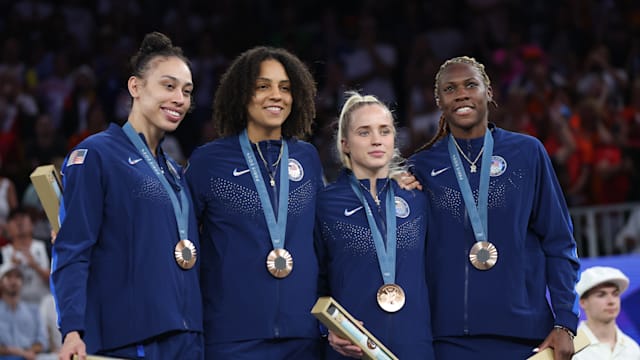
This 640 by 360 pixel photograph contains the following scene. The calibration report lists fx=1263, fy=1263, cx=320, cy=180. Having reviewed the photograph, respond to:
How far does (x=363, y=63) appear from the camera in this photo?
12953mm

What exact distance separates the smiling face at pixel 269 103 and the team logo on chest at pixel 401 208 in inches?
24.7

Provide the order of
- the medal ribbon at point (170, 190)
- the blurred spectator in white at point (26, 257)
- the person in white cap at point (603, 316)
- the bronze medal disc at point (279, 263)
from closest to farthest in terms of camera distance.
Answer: the medal ribbon at point (170, 190), the bronze medal disc at point (279, 263), the person in white cap at point (603, 316), the blurred spectator in white at point (26, 257)

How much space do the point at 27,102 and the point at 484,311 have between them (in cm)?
783

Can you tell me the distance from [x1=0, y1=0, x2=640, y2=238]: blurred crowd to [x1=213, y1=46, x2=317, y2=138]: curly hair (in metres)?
4.83

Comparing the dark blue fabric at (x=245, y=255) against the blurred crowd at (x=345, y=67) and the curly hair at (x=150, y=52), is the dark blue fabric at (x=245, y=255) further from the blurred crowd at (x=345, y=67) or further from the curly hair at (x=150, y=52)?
the blurred crowd at (x=345, y=67)

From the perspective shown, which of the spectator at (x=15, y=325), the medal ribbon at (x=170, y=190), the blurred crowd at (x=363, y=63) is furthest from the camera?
the blurred crowd at (x=363, y=63)

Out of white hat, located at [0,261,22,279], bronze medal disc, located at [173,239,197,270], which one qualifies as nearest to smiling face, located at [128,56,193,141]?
bronze medal disc, located at [173,239,197,270]

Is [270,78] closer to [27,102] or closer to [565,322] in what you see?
[565,322]

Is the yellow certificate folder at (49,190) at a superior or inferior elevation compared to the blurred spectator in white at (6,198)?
superior

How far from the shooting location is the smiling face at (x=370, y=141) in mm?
5676

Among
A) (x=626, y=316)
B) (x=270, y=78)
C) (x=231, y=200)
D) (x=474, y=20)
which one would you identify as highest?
(x=474, y=20)

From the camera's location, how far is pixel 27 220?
10094mm

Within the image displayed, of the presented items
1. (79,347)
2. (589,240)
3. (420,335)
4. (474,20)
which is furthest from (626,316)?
(474,20)

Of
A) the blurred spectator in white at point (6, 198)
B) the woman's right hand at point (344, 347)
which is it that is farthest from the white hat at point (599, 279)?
the blurred spectator in white at point (6, 198)
